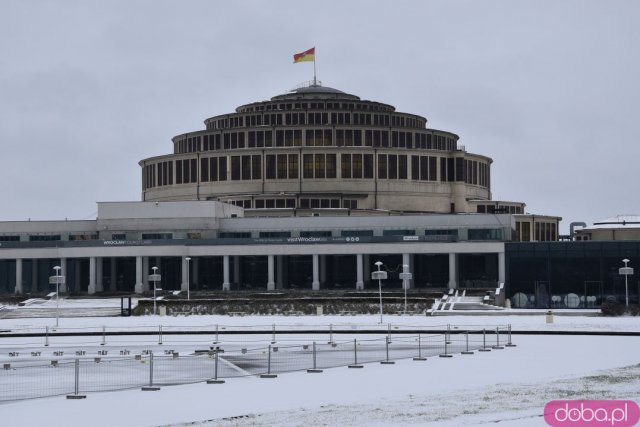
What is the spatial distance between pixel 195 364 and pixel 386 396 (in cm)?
1406

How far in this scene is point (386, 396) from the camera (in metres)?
36.1

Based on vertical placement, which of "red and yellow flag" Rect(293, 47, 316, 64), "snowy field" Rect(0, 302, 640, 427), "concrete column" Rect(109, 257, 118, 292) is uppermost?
"red and yellow flag" Rect(293, 47, 316, 64)

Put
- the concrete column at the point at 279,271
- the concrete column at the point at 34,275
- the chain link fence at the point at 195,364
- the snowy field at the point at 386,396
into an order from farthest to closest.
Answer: the concrete column at the point at 34,275
the concrete column at the point at 279,271
the chain link fence at the point at 195,364
the snowy field at the point at 386,396

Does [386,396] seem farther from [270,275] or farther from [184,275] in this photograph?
[184,275]

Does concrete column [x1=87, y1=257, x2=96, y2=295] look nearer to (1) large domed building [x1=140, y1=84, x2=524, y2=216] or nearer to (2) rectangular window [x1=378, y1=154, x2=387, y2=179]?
(1) large domed building [x1=140, y1=84, x2=524, y2=216]

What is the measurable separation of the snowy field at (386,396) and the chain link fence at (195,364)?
1575mm

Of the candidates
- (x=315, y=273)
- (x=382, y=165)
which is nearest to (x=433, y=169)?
(x=382, y=165)

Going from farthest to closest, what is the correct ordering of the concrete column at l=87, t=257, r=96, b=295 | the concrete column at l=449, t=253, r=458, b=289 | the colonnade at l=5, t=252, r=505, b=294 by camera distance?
the concrete column at l=87, t=257, r=96, b=295
the colonnade at l=5, t=252, r=505, b=294
the concrete column at l=449, t=253, r=458, b=289

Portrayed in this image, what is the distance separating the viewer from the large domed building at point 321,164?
466 feet

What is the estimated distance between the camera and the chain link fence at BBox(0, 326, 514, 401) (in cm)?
4028

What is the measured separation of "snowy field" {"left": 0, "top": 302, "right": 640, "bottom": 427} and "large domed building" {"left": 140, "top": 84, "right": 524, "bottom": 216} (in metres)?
89.6

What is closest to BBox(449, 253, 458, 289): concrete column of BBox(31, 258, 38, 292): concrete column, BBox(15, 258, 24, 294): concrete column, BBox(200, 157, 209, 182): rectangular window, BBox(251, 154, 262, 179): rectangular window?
BBox(251, 154, 262, 179): rectangular window

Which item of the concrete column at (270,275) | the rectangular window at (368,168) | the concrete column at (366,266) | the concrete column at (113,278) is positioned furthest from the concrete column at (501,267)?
the concrete column at (113,278)

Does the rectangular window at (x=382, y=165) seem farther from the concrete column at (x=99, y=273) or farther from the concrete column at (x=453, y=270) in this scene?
the concrete column at (x=99, y=273)
